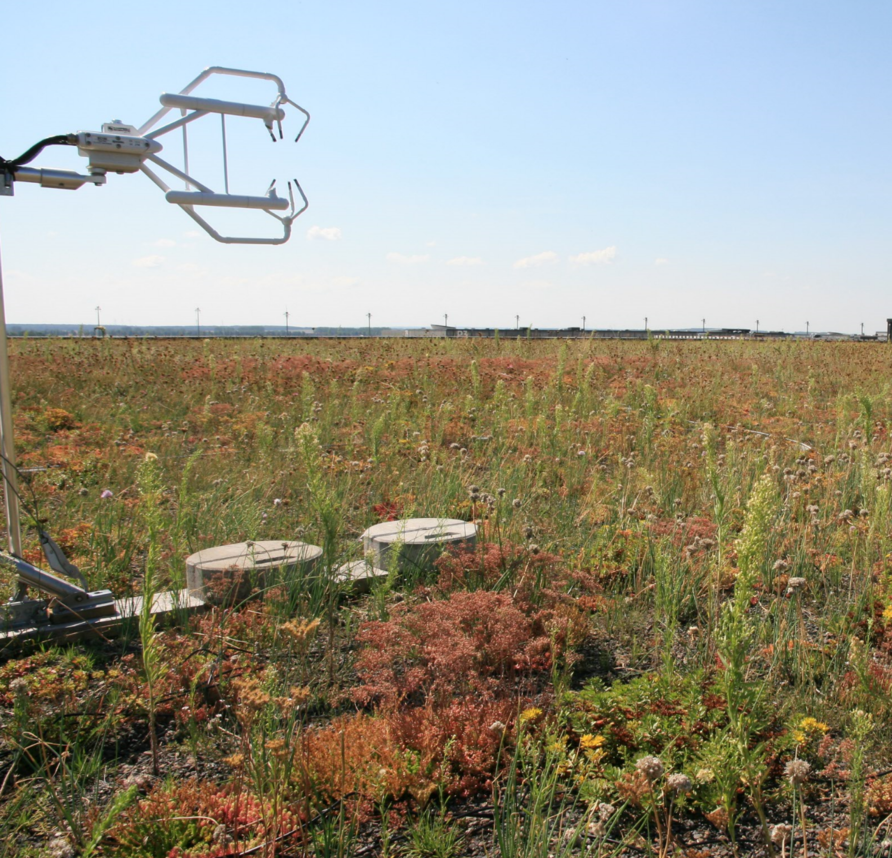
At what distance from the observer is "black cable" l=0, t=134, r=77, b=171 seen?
2.65 meters

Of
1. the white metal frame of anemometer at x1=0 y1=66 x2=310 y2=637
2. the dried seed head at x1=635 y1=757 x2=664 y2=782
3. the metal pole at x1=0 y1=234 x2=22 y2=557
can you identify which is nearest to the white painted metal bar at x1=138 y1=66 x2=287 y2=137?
the white metal frame of anemometer at x1=0 y1=66 x2=310 y2=637

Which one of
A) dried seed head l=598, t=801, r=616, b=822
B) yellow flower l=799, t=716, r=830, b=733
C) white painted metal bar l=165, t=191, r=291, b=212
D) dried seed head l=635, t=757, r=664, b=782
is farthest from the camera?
white painted metal bar l=165, t=191, r=291, b=212

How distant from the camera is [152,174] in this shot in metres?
2.67

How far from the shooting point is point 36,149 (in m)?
2.69

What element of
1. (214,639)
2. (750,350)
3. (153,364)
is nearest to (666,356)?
(750,350)

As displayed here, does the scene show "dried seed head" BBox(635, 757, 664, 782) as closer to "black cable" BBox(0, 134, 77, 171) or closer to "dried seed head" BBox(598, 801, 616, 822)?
"dried seed head" BBox(598, 801, 616, 822)

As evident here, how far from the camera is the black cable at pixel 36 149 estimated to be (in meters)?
2.65

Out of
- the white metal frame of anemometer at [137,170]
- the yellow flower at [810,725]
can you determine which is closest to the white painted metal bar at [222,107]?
the white metal frame of anemometer at [137,170]

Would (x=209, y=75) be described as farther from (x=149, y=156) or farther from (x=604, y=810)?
(x=604, y=810)

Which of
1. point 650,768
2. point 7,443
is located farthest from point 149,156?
point 650,768

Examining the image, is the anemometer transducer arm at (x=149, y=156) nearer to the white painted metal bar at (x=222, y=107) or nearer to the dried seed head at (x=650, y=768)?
the white painted metal bar at (x=222, y=107)

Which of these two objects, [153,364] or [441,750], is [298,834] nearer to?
[441,750]

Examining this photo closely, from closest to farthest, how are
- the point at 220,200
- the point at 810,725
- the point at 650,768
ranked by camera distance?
1. the point at 650,768
2. the point at 810,725
3. the point at 220,200

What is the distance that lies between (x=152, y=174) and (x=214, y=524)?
2.44 metres
